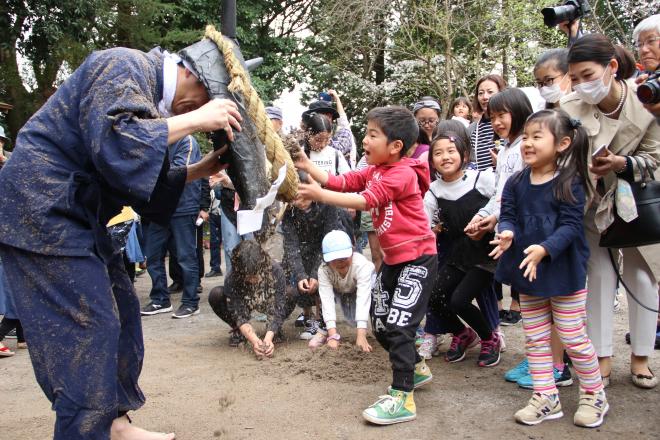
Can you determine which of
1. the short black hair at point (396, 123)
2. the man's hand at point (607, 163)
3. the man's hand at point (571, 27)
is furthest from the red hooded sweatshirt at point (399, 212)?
the man's hand at point (571, 27)

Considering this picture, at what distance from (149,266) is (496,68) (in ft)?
40.4

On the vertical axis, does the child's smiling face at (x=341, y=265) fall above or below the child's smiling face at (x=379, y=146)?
below

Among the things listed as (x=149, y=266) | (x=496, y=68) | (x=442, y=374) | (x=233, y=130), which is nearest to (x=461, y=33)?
(x=496, y=68)

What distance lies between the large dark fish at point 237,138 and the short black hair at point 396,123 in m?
0.92

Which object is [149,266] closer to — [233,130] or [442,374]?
[442,374]

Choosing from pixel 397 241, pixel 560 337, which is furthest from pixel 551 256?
pixel 397 241

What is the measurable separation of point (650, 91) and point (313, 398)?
8.10 ft

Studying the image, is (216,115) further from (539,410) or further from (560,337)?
(539,410)

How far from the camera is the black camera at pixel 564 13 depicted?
4.06m

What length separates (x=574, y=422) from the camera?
3014 millimetres

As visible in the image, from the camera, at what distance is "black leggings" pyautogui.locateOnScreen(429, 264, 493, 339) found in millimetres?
3912

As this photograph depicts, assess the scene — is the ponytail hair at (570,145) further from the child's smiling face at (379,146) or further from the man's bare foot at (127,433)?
the man's bare foot at (127,433)

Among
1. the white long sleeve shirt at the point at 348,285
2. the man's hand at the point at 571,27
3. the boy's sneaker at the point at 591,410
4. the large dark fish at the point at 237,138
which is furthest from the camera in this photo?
the white long sleeve shirt at the point at 348,285

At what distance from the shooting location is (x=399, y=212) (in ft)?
10.7
